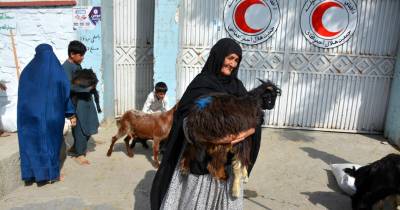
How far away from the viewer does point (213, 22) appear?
6.54 metres

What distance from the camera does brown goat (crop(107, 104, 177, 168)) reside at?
16.0ft

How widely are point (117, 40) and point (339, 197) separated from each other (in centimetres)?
450

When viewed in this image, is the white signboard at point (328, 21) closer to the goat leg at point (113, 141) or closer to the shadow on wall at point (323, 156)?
the shadow on wall at point (323, 156)

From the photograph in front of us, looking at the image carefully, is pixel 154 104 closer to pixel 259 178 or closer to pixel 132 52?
pixel 132 52

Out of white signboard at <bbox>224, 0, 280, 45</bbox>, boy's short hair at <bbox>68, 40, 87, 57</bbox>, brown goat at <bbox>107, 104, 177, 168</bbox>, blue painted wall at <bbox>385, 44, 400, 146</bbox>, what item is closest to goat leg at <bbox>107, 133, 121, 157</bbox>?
brown goat at <bbox>107, 104, 177, 168</bbox>

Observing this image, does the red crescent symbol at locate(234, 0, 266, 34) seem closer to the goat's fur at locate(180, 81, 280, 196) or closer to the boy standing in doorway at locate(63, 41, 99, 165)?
the boy standing in doorway at locate(63, 41, 99, 165)

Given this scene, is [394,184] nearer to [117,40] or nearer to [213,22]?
[213,22]

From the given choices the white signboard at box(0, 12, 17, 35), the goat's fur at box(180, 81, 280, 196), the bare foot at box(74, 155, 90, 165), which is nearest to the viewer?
the goat's fur at box(180, 81, 280, 196)

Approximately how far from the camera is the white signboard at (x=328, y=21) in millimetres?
6285

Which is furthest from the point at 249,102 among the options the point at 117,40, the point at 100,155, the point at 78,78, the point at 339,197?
the point at 117,40

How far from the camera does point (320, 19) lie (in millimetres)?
6344

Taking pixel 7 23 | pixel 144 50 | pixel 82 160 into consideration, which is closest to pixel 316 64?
pixel 144 50

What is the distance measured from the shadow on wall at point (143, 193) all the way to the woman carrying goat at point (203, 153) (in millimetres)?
1247

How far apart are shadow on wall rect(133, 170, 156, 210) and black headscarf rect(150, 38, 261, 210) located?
1183 millimetres
